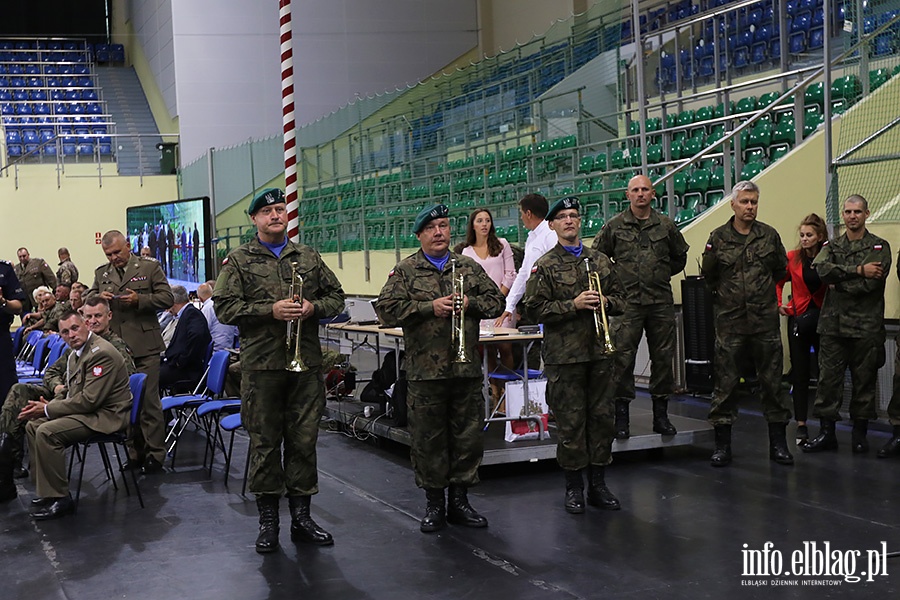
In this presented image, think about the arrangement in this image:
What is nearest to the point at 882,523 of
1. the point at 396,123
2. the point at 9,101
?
the point at 396,123

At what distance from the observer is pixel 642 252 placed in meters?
7.25

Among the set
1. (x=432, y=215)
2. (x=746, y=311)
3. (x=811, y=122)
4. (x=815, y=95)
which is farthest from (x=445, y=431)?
(x=815, y=95)

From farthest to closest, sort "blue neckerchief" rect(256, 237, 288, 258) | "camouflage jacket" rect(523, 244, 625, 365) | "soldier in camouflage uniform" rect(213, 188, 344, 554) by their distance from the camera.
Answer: "camouflage jacket" rect(523, 244, 625, 365) < "blue neckerchief" rect(256, 237, 288, 258) < "soldier in camouflage uniform" rect(213, 188, 344, 554)

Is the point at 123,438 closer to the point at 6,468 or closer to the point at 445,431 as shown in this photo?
the point at 6,468

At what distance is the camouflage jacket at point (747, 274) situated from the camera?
7.06 meters

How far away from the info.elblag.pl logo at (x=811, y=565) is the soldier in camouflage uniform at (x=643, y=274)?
214cm

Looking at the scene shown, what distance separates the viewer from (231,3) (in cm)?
2444

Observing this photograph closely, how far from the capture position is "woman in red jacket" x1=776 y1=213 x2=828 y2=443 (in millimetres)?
7766

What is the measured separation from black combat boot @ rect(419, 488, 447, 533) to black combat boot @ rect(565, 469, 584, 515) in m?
0.75

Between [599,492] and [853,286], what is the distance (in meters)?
2.52

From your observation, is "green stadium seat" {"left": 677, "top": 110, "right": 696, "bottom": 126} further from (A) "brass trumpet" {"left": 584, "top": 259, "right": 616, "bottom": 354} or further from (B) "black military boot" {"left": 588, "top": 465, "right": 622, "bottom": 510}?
(B) "black military boot" {"left": 588, "top": 465, "right": 622, "bottom": 510}

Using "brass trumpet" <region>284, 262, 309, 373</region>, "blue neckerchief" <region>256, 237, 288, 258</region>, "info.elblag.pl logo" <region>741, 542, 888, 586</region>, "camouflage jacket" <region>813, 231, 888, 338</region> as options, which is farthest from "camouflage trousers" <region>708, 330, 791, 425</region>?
"blue neckerchief" <region>256, 237, 288, 258</region>

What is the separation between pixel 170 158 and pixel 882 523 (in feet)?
70.3

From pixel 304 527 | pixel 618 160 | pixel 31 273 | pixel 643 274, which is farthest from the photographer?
pixel 31 273
